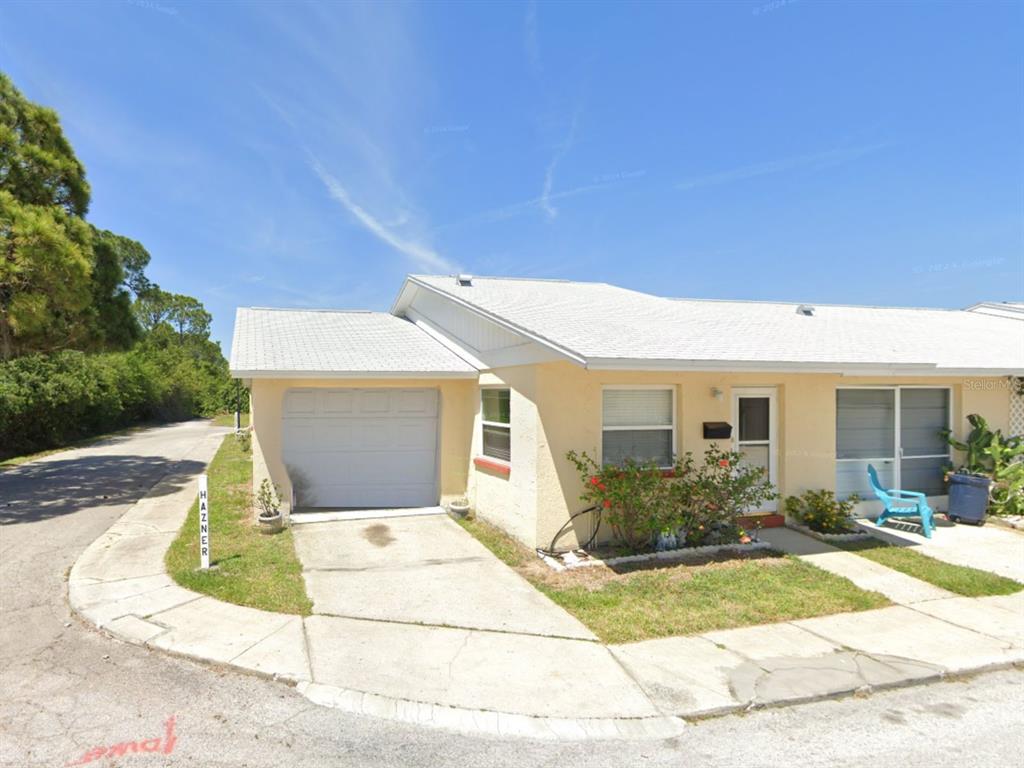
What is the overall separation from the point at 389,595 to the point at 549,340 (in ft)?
11.2

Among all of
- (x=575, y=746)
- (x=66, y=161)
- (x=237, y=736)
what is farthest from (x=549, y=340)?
(x=66, y=161)

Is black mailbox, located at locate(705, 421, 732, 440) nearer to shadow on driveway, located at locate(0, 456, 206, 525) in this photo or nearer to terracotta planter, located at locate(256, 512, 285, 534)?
terracotta planter, located at locate(256, 512, 285, 534)

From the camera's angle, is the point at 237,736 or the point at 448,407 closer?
the point at 237,736

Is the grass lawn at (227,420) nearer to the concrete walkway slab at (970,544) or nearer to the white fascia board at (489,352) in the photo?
the white fascia board at (489,352)

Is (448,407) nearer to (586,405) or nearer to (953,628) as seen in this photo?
(586,405)

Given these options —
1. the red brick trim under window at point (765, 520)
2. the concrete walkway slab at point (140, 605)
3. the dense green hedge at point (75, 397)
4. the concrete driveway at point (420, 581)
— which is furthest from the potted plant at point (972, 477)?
the dense green hedge at point (75, 397)

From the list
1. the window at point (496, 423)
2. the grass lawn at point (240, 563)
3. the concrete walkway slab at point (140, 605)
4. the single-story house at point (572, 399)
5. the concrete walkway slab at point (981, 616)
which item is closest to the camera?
the concrete walkway slab at point (981, 616)

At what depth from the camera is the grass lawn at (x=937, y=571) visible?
21.3 ft

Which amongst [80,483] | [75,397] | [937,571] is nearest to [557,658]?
[937,571]

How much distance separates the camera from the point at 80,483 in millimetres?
13648

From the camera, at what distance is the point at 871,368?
8336mm

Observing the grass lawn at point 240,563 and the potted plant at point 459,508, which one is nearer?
the grass lawn at point 240,563

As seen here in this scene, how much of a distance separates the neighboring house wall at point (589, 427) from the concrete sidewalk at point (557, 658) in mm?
2131

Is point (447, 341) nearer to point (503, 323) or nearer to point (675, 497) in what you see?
point (503, 323)
